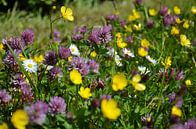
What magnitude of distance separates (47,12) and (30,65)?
10.6 ft

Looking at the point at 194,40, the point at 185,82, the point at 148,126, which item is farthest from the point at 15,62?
the point at 194,40

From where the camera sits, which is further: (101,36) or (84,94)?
(101,36)

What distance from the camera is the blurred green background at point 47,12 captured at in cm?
443

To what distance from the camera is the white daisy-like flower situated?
2.27m

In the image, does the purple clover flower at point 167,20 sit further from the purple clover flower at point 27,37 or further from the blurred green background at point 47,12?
the purple clover flower at point 27,37

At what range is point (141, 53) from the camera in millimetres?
2545

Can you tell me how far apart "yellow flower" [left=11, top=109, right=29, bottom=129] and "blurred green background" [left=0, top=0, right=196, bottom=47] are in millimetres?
2212

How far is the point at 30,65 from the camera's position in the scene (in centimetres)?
229

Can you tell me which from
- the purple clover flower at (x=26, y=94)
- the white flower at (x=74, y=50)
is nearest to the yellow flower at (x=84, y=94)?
the purple clover flower at (x=26, y=94)

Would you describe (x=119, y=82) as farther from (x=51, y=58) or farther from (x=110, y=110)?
(x=51, y=58)

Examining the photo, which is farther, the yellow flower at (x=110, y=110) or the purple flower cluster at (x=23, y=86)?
the purple flower cluster at (x=23, y=86)

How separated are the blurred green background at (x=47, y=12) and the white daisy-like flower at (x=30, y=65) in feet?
4.98

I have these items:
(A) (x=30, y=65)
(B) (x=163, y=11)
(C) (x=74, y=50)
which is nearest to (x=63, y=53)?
(A) (x=30, y=65)

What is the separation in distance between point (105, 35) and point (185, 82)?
0.53 m
